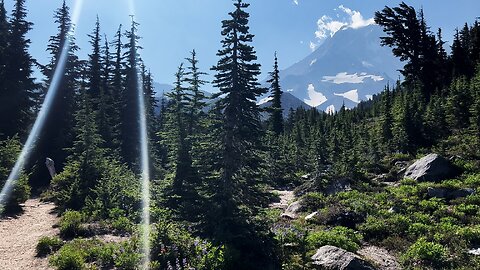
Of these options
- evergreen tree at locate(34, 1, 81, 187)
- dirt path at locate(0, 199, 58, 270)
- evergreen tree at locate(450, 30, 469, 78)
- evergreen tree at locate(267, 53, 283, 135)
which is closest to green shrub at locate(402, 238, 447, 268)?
dirt path at locate(0, 199, 58, 270)

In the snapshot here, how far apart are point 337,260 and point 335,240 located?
7.17 ft

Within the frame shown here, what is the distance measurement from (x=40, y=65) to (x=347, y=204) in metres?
30.9

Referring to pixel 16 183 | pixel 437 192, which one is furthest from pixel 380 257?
pixel 16 183

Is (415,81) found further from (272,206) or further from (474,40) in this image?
(272,206)

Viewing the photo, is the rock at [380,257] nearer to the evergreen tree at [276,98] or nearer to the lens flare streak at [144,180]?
the lens flare streak at [144,180]

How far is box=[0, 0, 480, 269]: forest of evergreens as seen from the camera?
1214 centimetres

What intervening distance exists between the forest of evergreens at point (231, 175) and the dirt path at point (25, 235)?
65 centimetres

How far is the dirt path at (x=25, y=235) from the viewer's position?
39.3 ft

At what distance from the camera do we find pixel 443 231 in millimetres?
13938

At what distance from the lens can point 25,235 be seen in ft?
49.9

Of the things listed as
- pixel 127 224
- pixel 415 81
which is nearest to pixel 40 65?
pixel 127 224

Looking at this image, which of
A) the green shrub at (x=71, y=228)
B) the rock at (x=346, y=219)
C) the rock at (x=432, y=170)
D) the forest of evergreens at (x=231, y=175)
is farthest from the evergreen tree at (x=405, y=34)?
the green shrub at (x=71, y=228)

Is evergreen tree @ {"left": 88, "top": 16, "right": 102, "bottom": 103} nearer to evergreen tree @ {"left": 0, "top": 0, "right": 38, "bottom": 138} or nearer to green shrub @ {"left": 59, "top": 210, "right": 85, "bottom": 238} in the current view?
evergreen tree @ {"left": 0, "top": 0, "right": 38, "bottom": 138}

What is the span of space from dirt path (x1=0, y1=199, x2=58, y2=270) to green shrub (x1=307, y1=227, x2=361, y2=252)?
30.2ft
